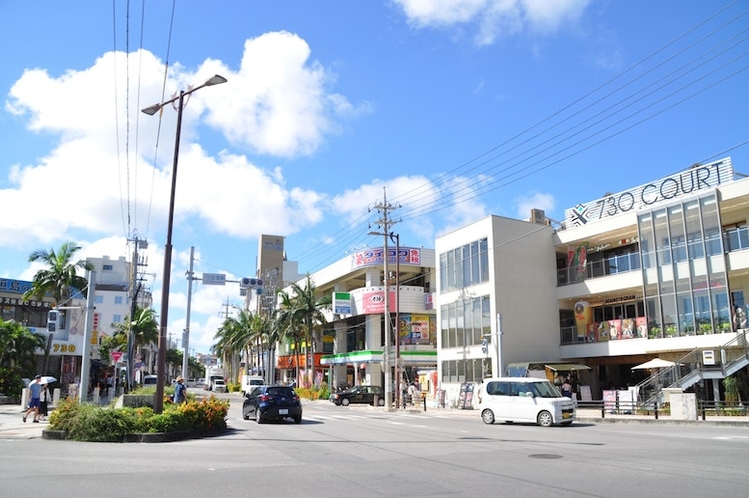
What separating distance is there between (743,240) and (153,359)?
111940mm

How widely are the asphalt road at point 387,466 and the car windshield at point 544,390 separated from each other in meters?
4.56

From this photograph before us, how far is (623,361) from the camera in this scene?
128 feet

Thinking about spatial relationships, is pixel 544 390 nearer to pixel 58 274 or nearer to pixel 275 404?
pixel 275 404

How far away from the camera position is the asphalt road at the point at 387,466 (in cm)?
962

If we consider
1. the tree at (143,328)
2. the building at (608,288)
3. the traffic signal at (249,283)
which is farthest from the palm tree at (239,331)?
the building at (608,288)

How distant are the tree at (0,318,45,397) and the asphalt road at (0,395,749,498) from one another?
23.7 m

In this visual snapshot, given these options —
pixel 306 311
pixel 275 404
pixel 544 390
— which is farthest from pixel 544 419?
pixel 306 311

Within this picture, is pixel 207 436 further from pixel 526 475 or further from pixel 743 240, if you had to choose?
pixel 743 240

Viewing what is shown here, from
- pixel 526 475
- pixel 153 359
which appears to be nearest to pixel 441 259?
pixel 526 475

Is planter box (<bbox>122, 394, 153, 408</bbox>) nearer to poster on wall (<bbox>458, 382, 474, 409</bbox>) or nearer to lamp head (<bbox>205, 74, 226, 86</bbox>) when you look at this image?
lamp head (<bbox>205, 74, 226, 86</bbox>)

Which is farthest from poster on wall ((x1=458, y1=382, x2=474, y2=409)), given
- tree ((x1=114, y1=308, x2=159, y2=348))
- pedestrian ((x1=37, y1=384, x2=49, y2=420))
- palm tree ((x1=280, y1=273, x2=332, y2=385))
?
tree ((x1=114, y1=308, x2=159, y2=348))

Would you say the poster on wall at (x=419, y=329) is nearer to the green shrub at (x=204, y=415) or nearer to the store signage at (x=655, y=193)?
the store signage at (x=655, y=193)

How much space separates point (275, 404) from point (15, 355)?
2278 cm

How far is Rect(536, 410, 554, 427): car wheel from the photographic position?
23.5 meters
